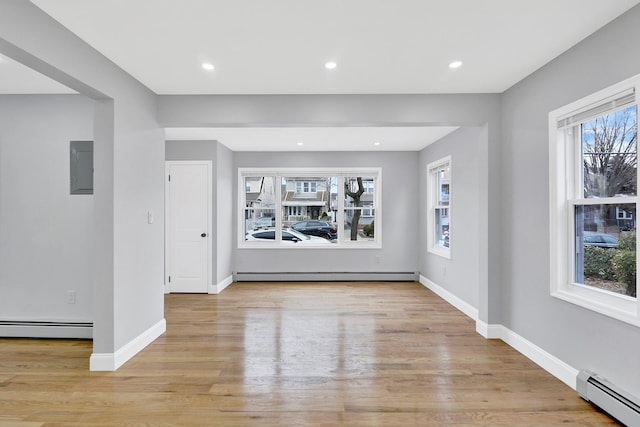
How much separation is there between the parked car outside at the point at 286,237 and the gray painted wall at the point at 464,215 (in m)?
2.27

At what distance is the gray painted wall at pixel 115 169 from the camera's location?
209 cm

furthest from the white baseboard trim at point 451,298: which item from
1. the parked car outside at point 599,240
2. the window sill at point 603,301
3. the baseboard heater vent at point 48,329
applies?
the baseboard heater vent at point 48,329

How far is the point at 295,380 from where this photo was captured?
2.62 metres

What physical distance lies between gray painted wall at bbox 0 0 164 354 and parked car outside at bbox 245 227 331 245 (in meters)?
2.85

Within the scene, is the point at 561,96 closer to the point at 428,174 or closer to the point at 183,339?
the point at 428,174

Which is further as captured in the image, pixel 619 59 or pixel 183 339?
pixel 183 339

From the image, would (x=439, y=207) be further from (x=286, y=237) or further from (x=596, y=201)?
(x=596, y=201)

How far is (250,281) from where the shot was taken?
625cm

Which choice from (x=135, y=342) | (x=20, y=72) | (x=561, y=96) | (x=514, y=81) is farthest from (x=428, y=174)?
(x=20, y=72)

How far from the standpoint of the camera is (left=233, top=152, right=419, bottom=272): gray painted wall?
6.28m

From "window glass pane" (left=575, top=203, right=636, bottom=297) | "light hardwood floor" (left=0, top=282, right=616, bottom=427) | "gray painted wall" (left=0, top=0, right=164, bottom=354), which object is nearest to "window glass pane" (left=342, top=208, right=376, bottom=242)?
"light hardwood floor" (left=0, top=282, right=616, bottom=427)

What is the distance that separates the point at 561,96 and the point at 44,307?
522 cm

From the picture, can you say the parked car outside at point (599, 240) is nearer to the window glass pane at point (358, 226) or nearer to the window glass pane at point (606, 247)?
the window glass pane at point (606, 247)

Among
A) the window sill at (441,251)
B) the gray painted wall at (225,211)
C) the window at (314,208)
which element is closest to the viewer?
the window sill at (441,251)
